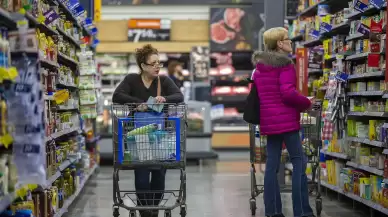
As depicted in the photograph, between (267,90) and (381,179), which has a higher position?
(267,90)

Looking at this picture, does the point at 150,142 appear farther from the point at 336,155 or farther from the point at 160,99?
the point at 336,155

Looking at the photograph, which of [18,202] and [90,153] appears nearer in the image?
[18,202]

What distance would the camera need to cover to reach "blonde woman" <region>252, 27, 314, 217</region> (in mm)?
6094

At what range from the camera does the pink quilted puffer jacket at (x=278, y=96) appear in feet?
19.9

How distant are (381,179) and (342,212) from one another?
0.74m

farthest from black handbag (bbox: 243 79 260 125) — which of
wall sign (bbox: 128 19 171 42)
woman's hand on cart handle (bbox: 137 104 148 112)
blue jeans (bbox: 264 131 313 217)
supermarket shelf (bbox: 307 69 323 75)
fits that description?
wall sign (bbox: 128 19 171 42)

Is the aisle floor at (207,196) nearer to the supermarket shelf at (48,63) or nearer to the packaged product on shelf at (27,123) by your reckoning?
the supermarket shelf at (48,63)

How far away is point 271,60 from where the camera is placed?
6.17 m

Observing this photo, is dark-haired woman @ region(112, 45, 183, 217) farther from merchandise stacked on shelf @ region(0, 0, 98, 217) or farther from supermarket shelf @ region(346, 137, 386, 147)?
supermarket shelf @ region(346, 137, 386, 147)

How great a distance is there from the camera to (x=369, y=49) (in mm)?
6910

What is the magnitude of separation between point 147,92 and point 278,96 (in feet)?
3.62

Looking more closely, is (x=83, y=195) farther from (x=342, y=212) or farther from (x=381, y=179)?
(x=381, y=179)

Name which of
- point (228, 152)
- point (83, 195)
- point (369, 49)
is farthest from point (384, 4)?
point (228, 152)

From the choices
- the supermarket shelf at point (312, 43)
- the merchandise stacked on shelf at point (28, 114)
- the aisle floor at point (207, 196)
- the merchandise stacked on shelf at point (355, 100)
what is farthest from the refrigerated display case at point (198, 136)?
the merchandise stacked on shelf at point (28, 114)
